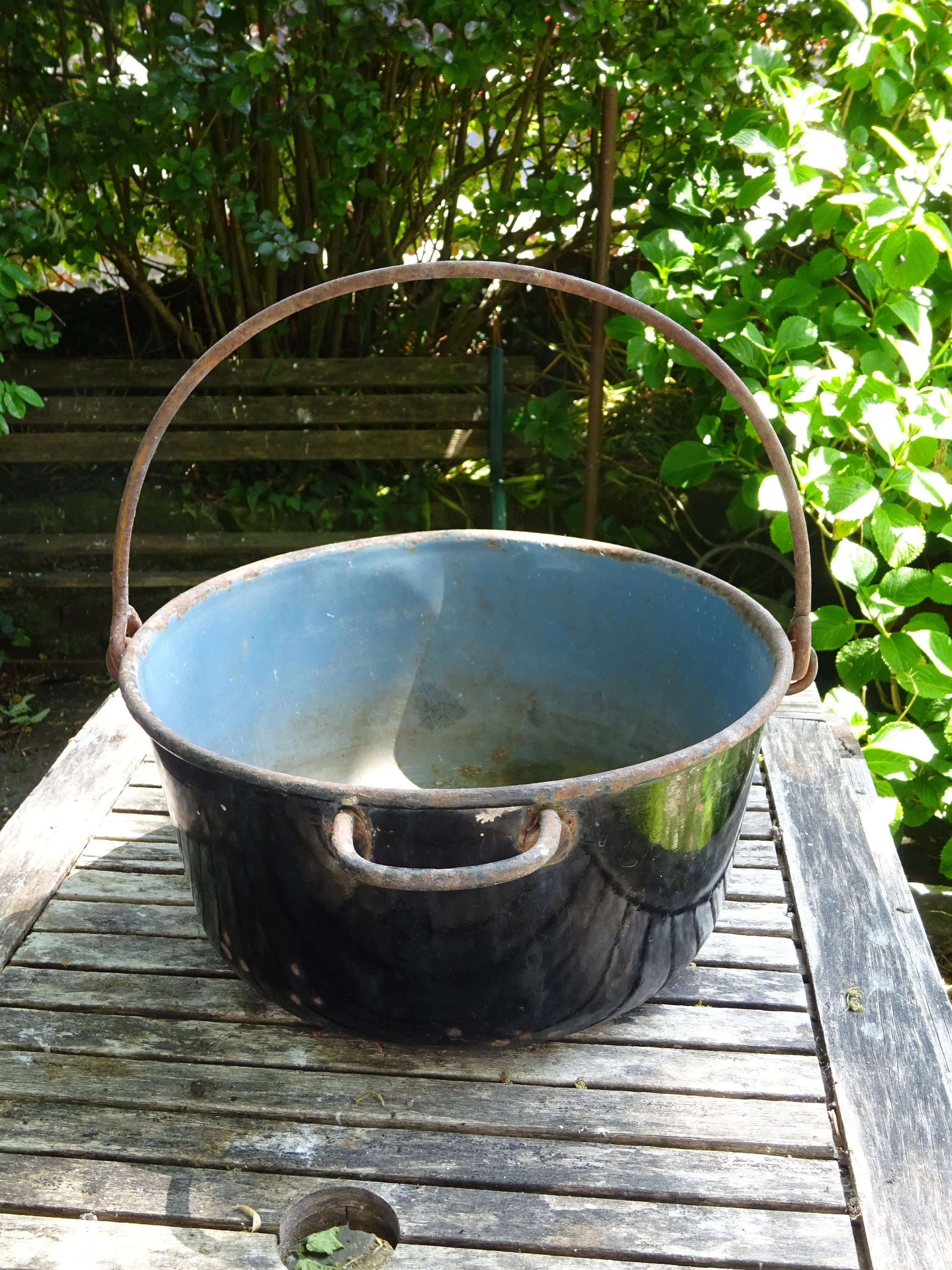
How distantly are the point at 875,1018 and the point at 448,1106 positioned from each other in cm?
53

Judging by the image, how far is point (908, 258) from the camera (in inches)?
80.1

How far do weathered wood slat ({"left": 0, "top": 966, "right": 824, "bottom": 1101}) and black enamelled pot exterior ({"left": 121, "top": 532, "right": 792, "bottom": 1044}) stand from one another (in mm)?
95

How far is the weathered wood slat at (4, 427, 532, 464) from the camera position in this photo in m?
3.45

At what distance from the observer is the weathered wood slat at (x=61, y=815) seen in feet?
4.96

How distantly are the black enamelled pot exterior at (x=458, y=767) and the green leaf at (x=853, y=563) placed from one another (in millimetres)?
636

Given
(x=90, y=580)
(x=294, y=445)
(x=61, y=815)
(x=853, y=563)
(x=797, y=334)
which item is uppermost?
(x=797, y=334)

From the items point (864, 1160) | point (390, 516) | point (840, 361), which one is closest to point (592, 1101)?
point (864, 1160)

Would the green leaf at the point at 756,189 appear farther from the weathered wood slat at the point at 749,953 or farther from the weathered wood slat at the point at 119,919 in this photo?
the weathered wood slat at the point at 119,919

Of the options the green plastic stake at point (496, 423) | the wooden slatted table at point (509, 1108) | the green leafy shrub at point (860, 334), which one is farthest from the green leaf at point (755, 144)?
the wooden slatted table at point (509, 1108)

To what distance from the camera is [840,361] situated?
2201 millimetres

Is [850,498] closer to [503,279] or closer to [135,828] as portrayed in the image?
[503,279]

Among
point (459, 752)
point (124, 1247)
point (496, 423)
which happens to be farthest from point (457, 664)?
point (496, 423)

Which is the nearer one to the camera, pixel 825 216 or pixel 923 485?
pixel 923 485

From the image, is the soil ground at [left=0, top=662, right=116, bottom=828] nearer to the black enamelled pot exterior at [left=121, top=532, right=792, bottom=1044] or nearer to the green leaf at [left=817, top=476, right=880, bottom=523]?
the black enamelled pot exterior at [left=121, top=532, right=792, bottom=1044]
